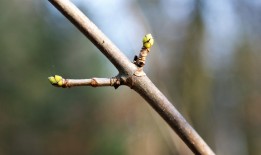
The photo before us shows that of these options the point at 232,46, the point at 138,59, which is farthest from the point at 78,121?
the point at 138,59

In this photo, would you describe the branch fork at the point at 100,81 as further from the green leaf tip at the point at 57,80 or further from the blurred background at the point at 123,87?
the blurred background at the point at 123,87

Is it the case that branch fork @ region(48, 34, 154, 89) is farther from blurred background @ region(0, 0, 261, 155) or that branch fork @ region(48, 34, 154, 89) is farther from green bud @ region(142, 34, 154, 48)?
blurred background @ region(0, 0, 261, 155)

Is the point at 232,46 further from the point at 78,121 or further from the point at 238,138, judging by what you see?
the point at 78,121

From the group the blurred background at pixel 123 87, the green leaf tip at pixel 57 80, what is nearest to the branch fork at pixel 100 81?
the green leaf tip at pixel 57 80

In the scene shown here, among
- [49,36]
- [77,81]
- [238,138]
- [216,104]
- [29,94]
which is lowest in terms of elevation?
[77,81]

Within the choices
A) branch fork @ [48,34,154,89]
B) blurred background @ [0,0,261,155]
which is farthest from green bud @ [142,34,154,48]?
blurred background @ [0,0,261,155]
